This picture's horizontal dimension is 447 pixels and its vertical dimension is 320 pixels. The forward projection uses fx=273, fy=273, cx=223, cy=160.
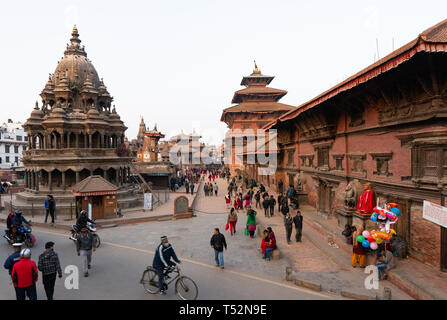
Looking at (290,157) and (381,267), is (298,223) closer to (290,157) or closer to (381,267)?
(381,267)

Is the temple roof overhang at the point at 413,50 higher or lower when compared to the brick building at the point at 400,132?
higher

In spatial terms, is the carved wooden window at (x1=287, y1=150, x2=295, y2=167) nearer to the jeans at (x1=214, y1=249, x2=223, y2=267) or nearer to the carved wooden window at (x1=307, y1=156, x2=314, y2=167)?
the carved wooden window at (x1=307, y1=156, x2=314, y2=167)

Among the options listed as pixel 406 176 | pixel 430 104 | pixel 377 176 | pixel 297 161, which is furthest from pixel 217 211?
pixel 430 104

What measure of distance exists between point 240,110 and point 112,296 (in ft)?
123

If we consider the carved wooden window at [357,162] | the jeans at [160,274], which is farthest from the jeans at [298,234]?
the jeans at [160,274]

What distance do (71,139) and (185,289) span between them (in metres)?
22.5

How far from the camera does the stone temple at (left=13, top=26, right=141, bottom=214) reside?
74.8ft

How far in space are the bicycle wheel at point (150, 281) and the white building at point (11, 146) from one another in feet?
222

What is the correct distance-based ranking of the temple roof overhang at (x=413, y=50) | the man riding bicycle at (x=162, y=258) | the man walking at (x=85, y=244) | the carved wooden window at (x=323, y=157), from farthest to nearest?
the carved wooden window at (x=323, y=157) → the man walking at (x=85, y=244) → the man riding bicycle at (x=162, y=258) → the temple roof overhang at (x=413, y=50)

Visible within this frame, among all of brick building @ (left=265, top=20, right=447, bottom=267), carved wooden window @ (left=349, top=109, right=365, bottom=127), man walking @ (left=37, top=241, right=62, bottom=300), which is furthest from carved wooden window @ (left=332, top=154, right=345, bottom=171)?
man walking @ (left=37, top=241, right=62, bottom=300)

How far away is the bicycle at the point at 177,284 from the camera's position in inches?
282

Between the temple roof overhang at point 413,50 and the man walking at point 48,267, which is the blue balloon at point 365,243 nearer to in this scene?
the temple roof overhang at point 413,50

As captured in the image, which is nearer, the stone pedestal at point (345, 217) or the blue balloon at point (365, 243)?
the blue balloon at point (365, 243)

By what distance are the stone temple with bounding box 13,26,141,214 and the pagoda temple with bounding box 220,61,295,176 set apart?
19.4 m
